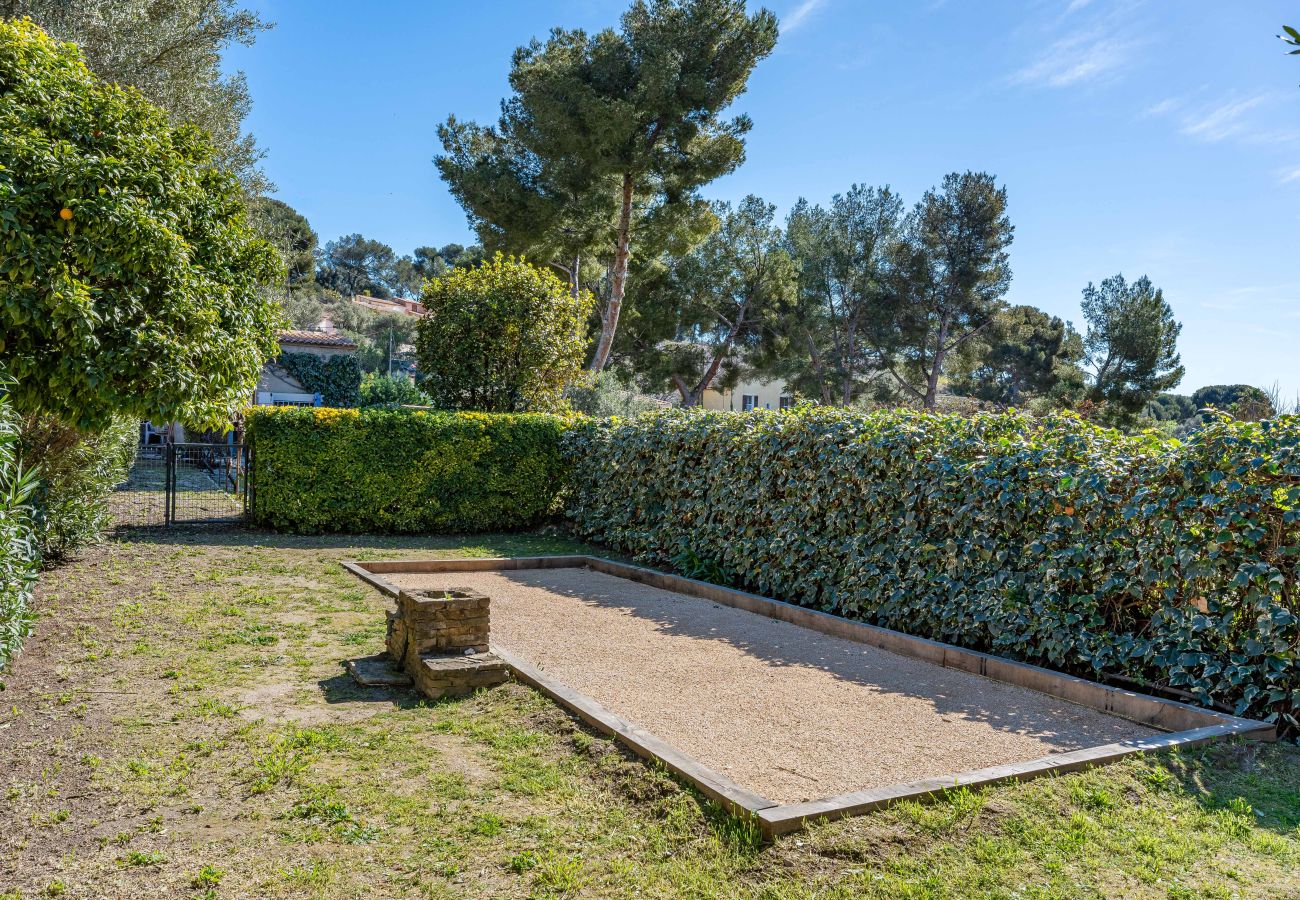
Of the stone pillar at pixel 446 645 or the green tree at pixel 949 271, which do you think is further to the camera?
the green tree at pixel 949 271

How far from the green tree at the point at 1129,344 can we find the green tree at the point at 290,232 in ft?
89.9

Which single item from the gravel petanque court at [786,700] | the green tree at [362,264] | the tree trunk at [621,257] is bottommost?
the gravel petanque court at [786,700]

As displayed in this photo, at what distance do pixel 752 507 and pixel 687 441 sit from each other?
1514mm

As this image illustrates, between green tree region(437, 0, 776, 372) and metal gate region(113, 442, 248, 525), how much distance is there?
9338 millimetres

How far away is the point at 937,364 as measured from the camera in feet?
101

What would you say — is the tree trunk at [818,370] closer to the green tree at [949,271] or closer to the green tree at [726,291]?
the green tree at [726,291]

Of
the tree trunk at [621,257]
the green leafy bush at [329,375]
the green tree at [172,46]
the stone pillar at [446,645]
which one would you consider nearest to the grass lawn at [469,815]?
the stone pillar at [446,645]

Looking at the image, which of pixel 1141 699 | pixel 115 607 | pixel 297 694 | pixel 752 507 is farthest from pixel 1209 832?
pixel 115 607

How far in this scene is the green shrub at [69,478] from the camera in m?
7.46

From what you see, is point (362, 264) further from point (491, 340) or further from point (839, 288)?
point (491, 340)

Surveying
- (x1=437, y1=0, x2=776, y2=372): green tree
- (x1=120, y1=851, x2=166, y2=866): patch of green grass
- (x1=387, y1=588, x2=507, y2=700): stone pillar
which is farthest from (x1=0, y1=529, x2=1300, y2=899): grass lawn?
(x1=437, y1=0, x2=776, y2=372): green tree

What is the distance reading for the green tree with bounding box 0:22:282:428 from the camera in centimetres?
507

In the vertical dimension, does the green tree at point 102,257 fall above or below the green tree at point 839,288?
below

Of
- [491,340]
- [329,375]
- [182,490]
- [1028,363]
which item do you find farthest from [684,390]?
[182,490]
